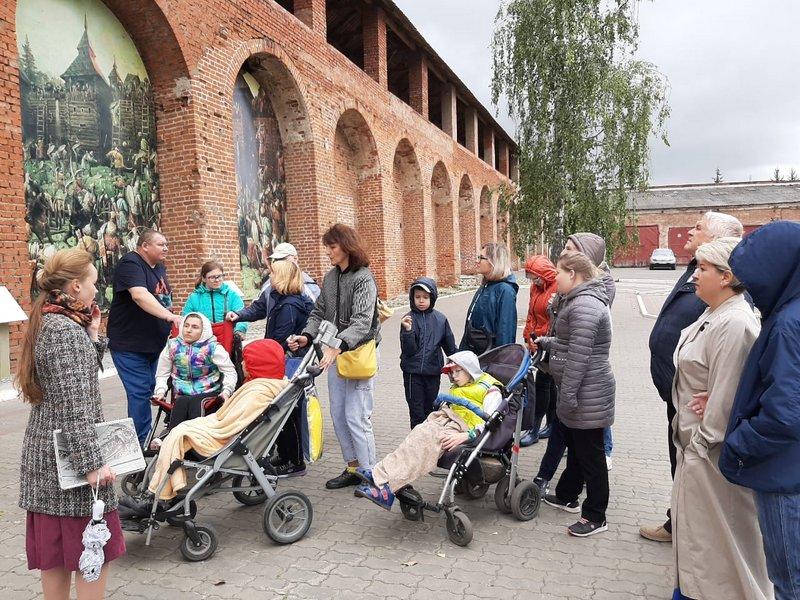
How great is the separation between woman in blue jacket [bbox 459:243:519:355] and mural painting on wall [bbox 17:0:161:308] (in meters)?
6.20

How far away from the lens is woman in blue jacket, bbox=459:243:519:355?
4.84 metres

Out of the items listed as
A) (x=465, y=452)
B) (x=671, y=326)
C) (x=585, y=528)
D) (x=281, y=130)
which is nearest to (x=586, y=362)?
(x=671, y=326)

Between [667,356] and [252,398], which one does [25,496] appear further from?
[667,356]

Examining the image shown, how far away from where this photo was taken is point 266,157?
12758mm

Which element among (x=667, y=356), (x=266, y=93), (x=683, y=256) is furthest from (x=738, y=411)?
(x=683, y=256)

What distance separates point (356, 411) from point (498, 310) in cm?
149

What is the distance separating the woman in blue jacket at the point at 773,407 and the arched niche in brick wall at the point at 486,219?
1107 inches

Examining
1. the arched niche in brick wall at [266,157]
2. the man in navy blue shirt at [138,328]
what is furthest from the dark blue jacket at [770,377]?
the arched niche in brick wall at [266,157]

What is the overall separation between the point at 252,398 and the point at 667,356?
2507 mm

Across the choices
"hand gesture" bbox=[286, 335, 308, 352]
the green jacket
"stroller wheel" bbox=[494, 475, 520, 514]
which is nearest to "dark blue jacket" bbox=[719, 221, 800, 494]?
"stroller wheel" bbox=[494, 475, 520, 514]

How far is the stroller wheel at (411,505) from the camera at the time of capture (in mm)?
3529

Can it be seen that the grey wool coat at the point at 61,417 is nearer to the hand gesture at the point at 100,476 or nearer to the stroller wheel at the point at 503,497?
the hand gesture at the point at 100,476

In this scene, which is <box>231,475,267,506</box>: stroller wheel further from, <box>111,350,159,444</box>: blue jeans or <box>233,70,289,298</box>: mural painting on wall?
<box>233,70,289,298</box>: mural painting on wall

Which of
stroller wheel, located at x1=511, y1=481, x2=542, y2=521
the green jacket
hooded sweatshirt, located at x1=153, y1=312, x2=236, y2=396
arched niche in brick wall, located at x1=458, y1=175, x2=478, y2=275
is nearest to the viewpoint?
stroller wheel, located at x1=511, y1=481, x2=542, y2=521
